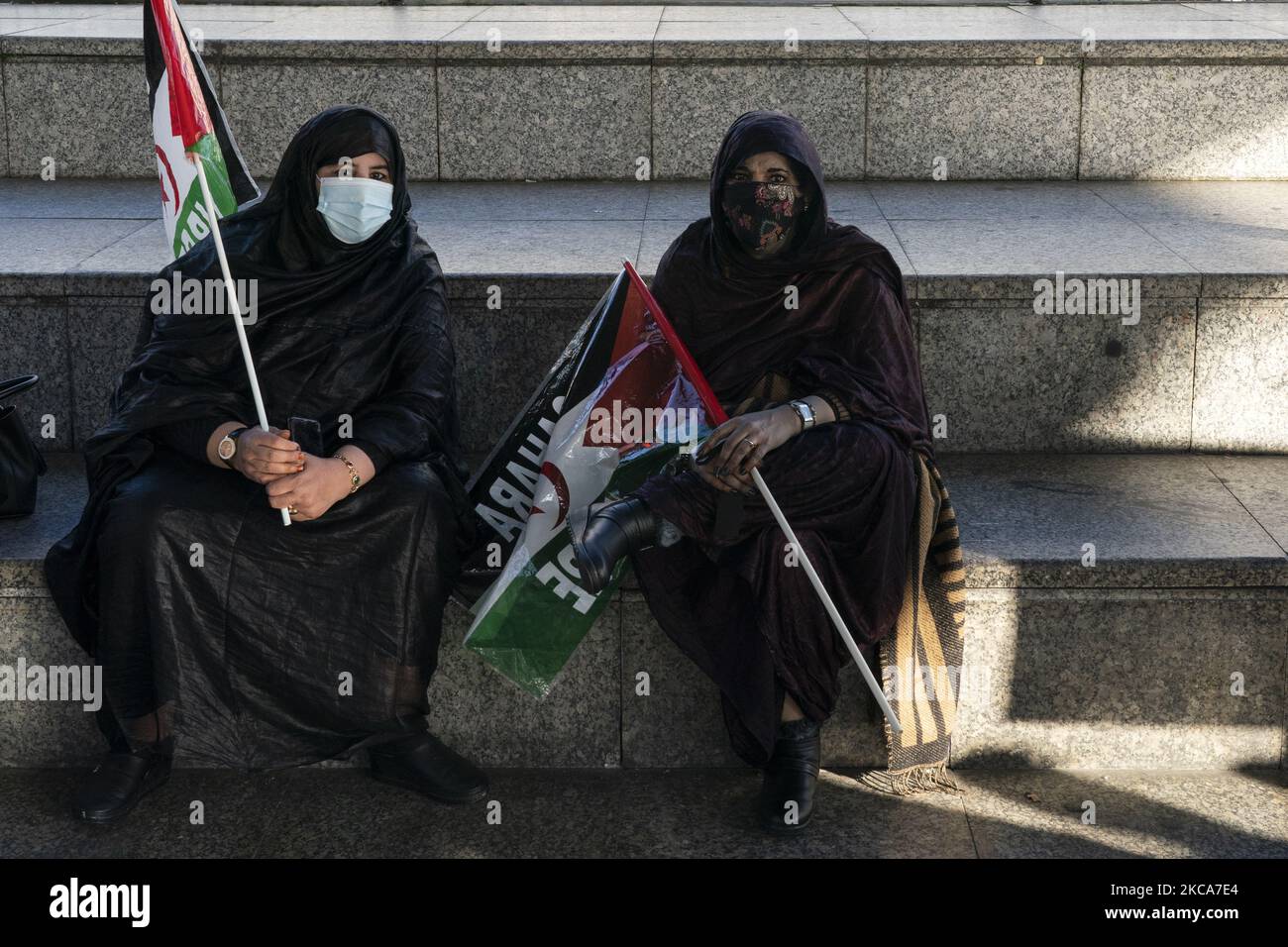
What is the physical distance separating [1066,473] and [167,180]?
2.66 meters

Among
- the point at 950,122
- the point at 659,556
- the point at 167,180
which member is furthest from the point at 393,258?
the point at 950,122

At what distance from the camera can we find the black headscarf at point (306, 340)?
3.84 meters

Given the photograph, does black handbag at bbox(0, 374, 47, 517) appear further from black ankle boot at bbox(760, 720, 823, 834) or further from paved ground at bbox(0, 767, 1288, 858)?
black ankle boot at bbox(760, 720, 823, 834)

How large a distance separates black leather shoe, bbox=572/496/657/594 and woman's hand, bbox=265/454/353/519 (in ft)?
1.90

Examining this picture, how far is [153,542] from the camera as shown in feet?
12.0

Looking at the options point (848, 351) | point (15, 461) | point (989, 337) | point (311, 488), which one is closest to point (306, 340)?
point (311, 488)

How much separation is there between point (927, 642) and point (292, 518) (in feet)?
5.09

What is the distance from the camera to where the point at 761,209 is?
382 cm

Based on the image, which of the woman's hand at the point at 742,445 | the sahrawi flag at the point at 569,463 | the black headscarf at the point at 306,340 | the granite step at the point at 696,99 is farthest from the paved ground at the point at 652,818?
the granite step at the point at 696,99

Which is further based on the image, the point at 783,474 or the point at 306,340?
the point at 306,340

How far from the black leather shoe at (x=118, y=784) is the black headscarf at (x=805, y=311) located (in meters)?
1.68

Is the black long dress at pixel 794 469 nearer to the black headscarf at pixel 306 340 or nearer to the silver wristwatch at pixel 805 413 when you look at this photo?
the silver wristwatch at pixel 805 413

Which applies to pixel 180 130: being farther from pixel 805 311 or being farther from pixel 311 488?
pixel 805 311
